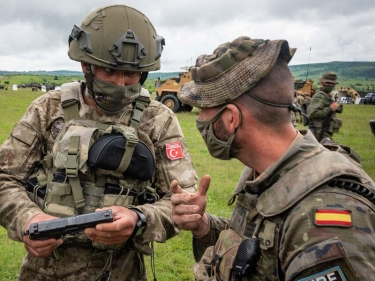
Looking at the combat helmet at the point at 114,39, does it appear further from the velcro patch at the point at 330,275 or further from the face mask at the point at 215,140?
the velcro patch at the point at 330,275

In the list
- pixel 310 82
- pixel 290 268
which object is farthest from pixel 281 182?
pixel 310 82

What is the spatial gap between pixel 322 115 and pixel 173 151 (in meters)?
6.36

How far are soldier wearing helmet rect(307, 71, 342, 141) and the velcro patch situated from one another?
7.14m

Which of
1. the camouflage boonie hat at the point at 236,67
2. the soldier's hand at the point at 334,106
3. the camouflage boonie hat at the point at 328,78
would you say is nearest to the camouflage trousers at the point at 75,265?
the camouflage boonie hat at the point at 236,67

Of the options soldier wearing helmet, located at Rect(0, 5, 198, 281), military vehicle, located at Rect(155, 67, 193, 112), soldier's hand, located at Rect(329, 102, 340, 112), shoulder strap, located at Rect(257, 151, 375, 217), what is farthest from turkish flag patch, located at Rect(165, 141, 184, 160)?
military vehicle, located at Rect(155, 67, 193, 112)

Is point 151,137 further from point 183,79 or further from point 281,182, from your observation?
point 183,79

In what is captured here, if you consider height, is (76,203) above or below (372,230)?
below

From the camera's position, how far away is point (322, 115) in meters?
8.08

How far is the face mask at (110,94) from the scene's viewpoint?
234 centimetres

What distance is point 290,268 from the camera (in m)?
1.37

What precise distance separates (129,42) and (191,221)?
44.2 inches

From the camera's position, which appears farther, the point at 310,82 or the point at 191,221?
the point at 310,82

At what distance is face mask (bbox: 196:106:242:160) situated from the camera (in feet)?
5.96

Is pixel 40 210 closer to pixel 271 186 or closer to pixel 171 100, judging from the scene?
pixel 271 186
